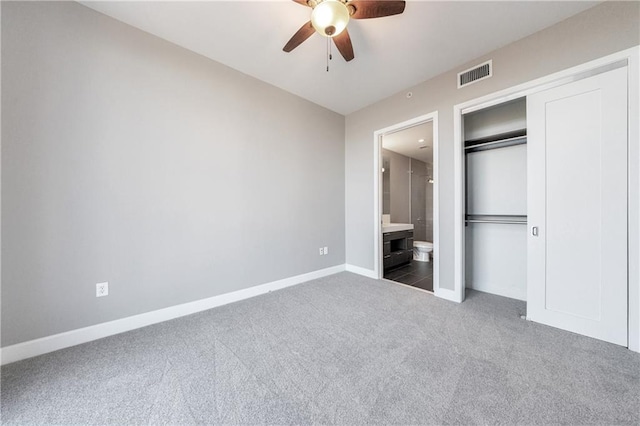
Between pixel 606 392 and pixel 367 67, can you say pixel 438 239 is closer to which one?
pixel 606 392

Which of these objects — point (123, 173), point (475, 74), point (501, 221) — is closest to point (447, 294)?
point (501, 221)

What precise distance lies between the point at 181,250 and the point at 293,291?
149 centimetres

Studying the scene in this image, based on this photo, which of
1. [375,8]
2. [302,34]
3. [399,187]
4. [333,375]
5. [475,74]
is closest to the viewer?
[333,375]

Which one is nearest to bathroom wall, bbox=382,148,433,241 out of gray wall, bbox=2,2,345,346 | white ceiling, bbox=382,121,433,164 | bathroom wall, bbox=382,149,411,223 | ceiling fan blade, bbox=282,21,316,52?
bathroom wall, bbox=382,149,411,223

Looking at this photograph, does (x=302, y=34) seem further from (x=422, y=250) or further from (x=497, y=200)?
(x=422, y=250)

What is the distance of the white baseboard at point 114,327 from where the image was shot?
1718mm

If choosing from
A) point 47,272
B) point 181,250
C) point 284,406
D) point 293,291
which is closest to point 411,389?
point 284,406

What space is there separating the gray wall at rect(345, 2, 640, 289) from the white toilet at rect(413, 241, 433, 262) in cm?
160

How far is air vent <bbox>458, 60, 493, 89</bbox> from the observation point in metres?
2.51

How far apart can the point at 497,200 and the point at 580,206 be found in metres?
1.00

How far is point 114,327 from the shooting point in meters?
2.07

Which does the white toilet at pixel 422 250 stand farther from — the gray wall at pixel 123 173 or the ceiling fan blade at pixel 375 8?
the ceiling fan blade at pixel 375 8

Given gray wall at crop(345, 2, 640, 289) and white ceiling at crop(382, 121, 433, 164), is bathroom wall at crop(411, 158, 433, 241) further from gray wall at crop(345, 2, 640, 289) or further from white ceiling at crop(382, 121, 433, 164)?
gray wall at crop(345, 2, 640, 289)

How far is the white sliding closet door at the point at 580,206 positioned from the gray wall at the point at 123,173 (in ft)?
9.56
